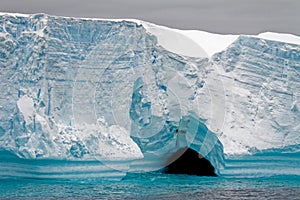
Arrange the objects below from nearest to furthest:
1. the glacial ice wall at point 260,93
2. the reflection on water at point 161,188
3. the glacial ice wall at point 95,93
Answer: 1. the reflection on water at point 161,188
2. the glacial ice wall at point 95,93
3. the glacial ice wall at point 260,93

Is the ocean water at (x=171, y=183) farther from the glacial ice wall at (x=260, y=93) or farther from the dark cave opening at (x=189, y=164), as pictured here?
the glacial ice wall at (x=260, y=93)

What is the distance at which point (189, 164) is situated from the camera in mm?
20062

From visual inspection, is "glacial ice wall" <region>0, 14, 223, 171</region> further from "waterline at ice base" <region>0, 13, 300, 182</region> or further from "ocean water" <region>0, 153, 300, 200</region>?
"ocean water" <region>0, 153, 300, 200</region>

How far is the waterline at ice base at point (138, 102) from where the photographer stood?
17812 millimetres

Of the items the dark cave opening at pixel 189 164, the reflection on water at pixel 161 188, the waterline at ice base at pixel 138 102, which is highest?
the waterline at ice base at pixel 138 102

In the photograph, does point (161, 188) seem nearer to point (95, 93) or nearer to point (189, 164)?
point (95, 93)

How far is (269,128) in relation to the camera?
1916 cm

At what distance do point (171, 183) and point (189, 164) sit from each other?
2048mm

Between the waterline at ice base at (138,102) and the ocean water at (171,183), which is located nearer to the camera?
the ocean water at (171,183)

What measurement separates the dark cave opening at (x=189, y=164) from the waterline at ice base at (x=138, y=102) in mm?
36

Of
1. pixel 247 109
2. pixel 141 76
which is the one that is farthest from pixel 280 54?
pixel 141 76

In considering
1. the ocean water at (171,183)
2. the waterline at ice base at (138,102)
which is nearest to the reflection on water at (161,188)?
the ocean water at (171,183)

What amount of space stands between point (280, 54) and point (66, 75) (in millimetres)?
5671

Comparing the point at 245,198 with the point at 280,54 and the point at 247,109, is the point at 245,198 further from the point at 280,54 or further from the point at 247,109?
the point at 280,54
